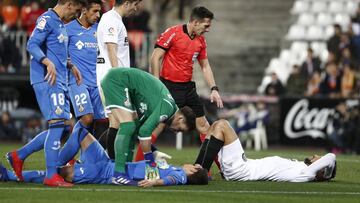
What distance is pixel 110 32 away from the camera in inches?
617

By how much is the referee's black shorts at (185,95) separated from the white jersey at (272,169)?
7.18ft

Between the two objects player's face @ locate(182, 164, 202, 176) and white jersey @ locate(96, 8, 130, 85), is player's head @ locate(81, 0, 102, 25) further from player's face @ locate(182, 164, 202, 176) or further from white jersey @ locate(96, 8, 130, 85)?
player's face @ locate(182, 164, 202, 176)

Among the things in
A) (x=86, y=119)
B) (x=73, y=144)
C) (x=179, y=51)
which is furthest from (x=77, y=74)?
(x=179, y=51)

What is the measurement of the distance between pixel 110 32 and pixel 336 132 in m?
11.7

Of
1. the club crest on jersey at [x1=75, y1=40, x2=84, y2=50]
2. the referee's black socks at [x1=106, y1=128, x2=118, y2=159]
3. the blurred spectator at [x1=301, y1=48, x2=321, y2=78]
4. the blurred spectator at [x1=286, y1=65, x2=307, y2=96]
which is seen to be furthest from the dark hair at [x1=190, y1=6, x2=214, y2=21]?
the blurred spectator at [x1=301, y1=48, x2=321, y2=78]

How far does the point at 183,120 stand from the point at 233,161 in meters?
1.32

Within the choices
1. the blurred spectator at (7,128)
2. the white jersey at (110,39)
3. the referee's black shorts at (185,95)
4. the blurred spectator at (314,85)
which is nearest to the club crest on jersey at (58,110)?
the white jersey at (110,39)

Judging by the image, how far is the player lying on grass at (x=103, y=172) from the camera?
13555mm

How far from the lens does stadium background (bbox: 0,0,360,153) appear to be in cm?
2758

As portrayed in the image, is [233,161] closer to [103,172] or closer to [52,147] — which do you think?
[103,172]

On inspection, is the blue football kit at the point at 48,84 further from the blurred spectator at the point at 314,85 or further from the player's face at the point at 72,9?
the blurred spectator at the point at 314,85

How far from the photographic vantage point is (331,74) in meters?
27.9

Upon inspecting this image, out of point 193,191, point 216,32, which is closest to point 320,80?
point 216,32

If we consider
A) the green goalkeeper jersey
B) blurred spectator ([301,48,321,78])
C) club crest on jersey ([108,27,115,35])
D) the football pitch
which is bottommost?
the football pitch
